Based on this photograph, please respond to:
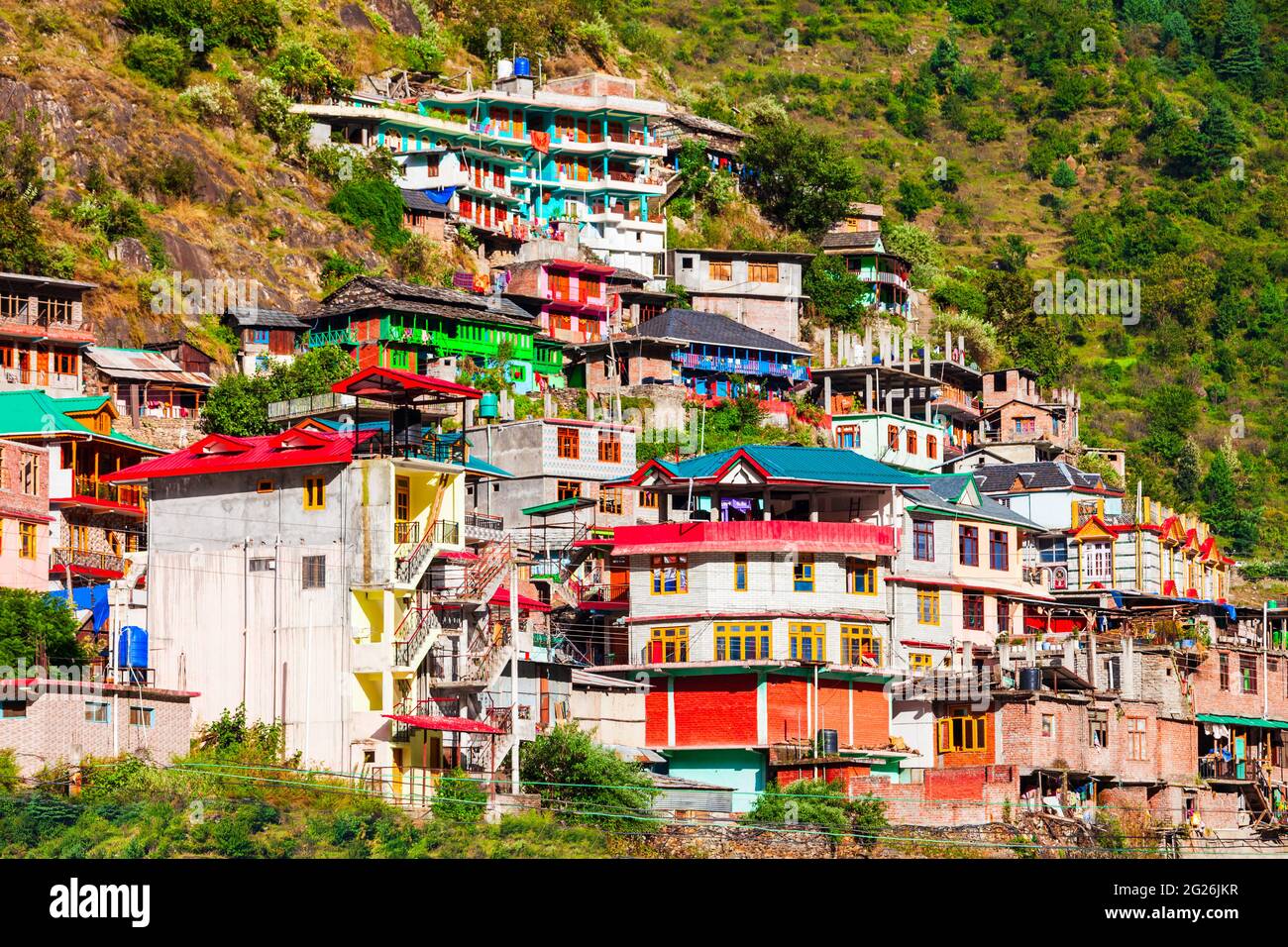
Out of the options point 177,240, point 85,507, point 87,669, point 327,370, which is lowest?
point 87,669

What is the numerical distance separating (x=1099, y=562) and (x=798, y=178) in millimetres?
49751

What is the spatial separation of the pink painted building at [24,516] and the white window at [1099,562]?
4271 cm

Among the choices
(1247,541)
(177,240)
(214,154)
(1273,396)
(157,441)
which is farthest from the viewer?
(1273,396)

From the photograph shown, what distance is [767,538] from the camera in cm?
6950

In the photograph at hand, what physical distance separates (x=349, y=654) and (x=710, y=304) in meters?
62.3

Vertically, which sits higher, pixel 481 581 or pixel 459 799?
pixel 481 581

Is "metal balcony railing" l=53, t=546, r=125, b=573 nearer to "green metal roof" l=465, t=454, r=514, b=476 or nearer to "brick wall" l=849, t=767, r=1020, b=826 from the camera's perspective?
"green metal roof" l=465, t=454, r=514, b=476

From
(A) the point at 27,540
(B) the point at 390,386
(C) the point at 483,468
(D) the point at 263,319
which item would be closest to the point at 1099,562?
(C) the point at 483,468

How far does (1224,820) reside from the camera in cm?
7575

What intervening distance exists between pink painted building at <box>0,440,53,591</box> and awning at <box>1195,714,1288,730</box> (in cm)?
4037

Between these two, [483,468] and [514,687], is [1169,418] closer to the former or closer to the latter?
[483,468]

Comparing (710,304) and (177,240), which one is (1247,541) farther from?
(177,240)

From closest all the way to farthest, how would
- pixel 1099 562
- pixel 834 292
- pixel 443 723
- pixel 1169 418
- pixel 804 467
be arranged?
pixel 443 723
pixel 804 467
pixel 1099 562
pixel 834 292
pixel 1169 418

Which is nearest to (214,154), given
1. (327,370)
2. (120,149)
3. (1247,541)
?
(120,149)
